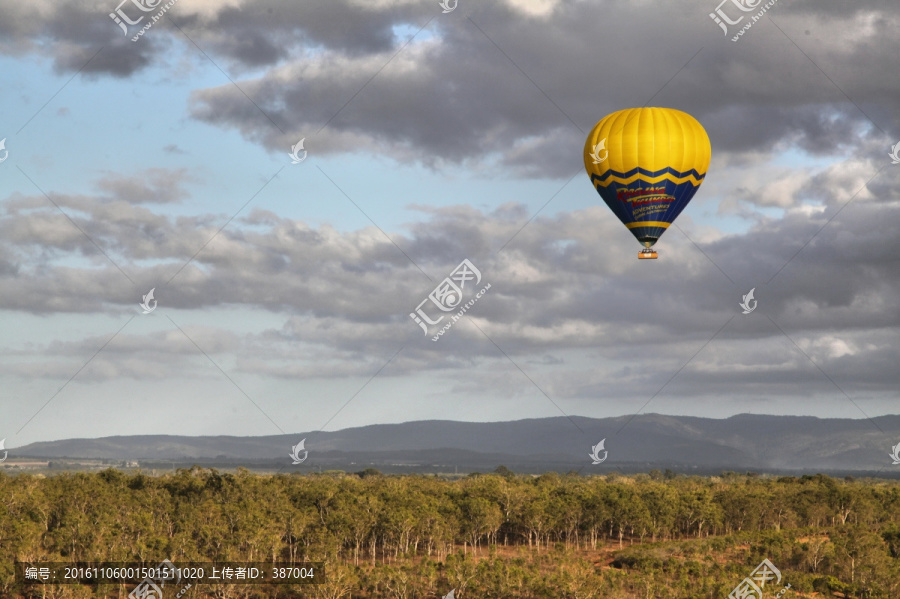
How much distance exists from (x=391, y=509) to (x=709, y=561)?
32793mm

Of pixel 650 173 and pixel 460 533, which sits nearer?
pixel 650 173

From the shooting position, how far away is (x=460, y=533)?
106500 mm

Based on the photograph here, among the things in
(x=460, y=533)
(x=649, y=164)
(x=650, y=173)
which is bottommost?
(x=460, y=533)

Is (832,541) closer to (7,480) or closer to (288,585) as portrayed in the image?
(288,585)

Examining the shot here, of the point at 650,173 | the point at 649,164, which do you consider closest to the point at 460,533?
the point at 650,173

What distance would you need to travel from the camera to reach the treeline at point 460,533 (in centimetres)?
7256

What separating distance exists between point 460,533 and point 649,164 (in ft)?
181

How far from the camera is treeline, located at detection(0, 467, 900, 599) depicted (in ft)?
238

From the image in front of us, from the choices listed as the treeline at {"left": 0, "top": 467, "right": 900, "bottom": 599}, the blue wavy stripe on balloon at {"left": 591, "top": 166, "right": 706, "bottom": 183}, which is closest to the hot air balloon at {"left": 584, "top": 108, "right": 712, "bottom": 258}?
the blue wavy stripe on balloon at {"left": 591, "top": 166, "right": 706, "bottom": 183}

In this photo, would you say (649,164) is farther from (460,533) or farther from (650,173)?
(460,533)

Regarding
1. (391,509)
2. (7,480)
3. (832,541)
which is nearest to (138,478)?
(7,480)

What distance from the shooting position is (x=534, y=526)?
10744cm

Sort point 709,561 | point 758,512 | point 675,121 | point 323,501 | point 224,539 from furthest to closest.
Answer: point 758,512 < point 323,501 < point 709,561 < point 224,539 < point 675,121

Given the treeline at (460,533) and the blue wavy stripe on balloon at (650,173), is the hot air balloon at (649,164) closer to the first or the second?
the blue wavy stripe on balloon at (650,173)
